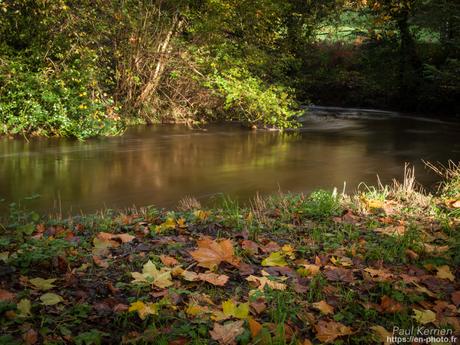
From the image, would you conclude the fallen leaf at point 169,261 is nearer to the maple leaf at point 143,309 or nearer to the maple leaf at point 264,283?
the maple leaf at point 264,283

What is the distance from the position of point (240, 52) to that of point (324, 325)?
58.2 feet

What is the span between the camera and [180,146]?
15.4 meters

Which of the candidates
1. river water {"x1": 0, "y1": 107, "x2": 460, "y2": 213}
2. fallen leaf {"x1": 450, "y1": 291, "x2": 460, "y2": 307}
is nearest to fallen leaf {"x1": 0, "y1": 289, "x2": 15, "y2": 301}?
fallen leaf {"x1": 450, "y1": 291, "x2": 460, "y2": 307}

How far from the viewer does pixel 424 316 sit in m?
3.62

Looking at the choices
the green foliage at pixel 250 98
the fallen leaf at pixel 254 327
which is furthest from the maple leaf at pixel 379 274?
the green foliage at pixel 250 98

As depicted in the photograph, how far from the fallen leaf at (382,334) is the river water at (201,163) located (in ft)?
19.7

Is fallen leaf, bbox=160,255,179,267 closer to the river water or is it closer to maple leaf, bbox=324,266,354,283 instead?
maple leaf, bbox=324,266,354,283

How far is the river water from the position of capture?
32.4 feet

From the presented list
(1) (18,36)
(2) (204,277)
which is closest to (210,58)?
(1) (18,36)

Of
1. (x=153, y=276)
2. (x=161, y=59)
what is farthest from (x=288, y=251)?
(x=161, y=59)

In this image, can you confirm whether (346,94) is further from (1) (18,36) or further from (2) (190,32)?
(1) (18,36)

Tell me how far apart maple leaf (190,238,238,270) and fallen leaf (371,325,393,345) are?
1.41 m

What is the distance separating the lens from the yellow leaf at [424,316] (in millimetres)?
3568

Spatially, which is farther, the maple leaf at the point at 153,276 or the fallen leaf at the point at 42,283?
the maple leaf at the point at 153,276
